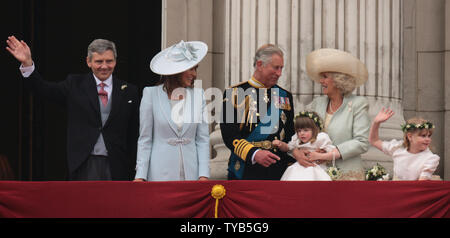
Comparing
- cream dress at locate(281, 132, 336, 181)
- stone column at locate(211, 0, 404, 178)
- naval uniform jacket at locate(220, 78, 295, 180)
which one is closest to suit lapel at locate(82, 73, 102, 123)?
naval uniform jacket at locate(220, 78, 295, 180)

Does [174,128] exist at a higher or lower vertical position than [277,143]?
higher

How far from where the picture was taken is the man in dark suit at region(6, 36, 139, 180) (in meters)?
7.43

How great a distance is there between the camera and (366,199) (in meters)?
6.79

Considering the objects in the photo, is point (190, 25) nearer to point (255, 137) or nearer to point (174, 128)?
point (255, 137)

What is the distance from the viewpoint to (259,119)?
7750 millimetres

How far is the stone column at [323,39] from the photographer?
9273 mm

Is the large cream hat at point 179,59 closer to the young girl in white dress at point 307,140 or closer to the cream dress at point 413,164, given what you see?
the young girl in white dress at point 307,140

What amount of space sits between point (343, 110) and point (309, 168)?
69 cm

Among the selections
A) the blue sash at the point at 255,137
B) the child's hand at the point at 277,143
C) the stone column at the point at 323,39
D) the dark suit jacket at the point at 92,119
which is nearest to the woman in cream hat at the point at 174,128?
the dark suit jacket at the point at 92,119

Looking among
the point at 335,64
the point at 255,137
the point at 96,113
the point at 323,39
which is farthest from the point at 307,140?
the point at 323,39

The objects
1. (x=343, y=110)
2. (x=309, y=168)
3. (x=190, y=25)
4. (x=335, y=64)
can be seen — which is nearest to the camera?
(x=309, y=168)

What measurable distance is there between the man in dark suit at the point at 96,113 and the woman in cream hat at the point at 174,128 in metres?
0.23

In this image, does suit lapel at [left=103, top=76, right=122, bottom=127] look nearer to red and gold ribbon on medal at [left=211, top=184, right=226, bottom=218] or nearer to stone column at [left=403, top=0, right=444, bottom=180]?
red and gold ribbon on medal at [left=211, top=184, right=226, bottom=218]
